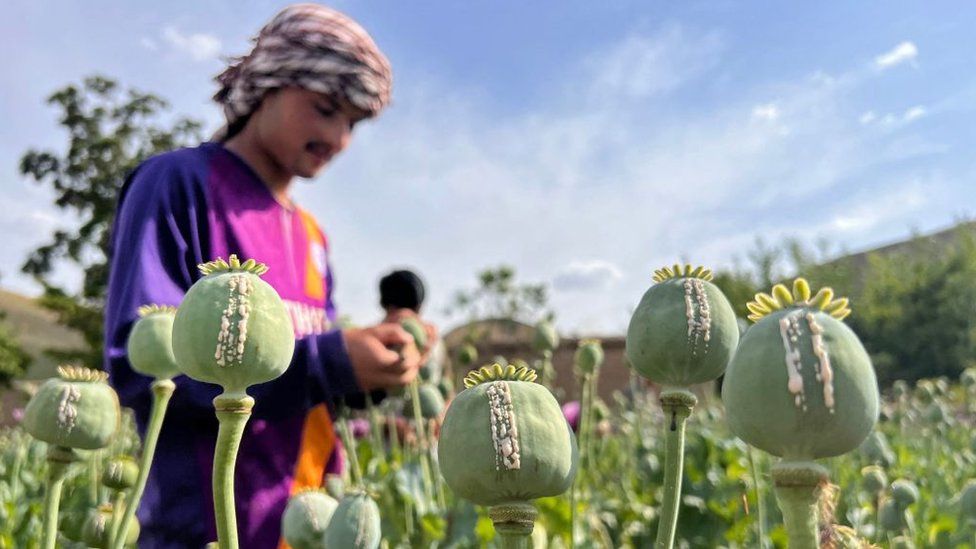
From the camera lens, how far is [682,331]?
471 millimetres

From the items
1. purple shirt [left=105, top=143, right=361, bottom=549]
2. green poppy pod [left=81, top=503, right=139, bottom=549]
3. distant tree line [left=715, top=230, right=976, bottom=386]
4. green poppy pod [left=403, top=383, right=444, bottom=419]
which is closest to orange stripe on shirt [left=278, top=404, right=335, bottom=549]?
purple shirt [left=105, top=143, right=361, bottom=549]

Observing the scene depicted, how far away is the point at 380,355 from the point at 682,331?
902mm

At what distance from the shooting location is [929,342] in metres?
20.9

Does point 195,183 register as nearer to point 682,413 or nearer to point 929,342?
point 682,413

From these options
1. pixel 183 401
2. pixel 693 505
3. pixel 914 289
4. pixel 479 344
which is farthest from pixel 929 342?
pixel 183 401

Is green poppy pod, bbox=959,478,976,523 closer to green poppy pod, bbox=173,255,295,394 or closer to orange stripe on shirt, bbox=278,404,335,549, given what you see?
green poppy pod, bbox=173,255,295,394

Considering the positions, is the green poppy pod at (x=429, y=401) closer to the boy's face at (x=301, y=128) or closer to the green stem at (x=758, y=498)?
the boy's face at (x=301, y=128)

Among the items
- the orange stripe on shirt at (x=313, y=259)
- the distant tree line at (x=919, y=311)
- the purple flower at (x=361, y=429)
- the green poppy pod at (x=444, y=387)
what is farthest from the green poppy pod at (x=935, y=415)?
the distant tree line at (x=919, y=311)

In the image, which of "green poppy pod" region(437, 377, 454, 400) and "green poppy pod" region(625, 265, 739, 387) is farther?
"green poppy pod" region(437, 377, 454, 400)

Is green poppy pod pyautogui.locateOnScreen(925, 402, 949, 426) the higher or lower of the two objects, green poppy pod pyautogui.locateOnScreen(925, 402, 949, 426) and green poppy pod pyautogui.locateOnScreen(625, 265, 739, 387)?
the lower

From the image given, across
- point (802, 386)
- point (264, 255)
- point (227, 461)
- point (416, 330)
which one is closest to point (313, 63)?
point (264, 255)

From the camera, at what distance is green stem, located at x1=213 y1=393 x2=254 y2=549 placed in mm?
365

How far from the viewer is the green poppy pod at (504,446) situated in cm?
39

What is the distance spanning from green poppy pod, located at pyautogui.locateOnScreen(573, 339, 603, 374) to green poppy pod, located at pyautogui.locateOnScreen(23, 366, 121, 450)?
0.81 metres
